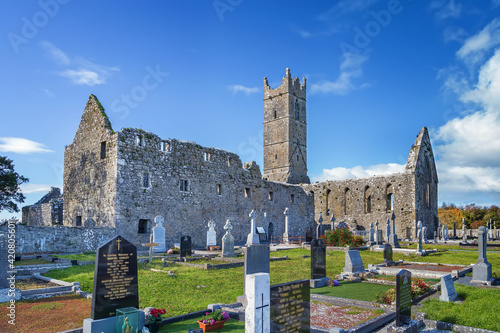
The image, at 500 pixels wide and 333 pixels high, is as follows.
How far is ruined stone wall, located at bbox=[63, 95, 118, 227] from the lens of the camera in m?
21.1

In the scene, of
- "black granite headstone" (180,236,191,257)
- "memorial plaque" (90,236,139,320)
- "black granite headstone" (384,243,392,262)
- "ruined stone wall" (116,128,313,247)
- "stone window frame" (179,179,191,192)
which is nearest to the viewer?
"memorial plaque" (90,236,139,320)

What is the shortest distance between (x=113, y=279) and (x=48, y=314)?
2363 millimetres

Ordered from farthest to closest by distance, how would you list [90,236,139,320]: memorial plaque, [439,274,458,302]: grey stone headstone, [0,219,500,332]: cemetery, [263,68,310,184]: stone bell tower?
[263,68,310,184]: stone bell tower
[439,274,458,302]: grey stone headstone
[90,236,139,320]: memorial plaque
[0,219,500,332]: cemetery

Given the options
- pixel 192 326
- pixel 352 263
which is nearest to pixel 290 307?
pixel 192 326

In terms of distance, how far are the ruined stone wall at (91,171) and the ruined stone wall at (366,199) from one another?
972 inches

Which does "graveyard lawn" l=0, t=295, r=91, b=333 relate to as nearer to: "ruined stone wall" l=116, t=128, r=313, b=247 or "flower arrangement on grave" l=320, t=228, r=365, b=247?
"ruined stone wall" l=116, t=128, r=313, b=247

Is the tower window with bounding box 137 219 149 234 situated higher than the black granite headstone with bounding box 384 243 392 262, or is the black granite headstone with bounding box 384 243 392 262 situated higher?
the tower window with bounding box 137 219 149 234

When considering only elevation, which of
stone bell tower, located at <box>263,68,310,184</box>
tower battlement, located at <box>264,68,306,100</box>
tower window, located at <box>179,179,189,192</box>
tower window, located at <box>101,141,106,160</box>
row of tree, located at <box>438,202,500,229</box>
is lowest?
row of tree, located at <box>438,202,500,229</box>

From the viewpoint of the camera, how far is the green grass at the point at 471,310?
6.80 meters

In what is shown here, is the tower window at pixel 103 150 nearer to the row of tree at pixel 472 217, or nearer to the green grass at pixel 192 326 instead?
the green grass at pixel 192 326

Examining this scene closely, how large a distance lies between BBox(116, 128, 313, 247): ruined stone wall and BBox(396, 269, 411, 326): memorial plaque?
16.8m

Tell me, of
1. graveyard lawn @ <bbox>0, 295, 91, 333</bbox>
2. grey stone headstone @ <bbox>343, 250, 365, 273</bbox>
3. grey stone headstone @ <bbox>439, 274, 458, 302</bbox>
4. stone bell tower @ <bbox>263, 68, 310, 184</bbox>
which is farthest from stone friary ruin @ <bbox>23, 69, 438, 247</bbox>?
grey stone headstone @ <bbox>439, 274, 458, 302</bbox>

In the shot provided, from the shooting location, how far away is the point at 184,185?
24.6 m

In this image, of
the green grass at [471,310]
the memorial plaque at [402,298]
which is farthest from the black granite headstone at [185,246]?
the memorial plaque at [402,298]
